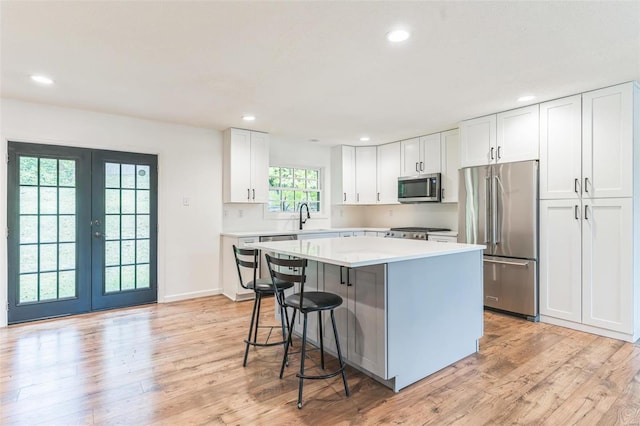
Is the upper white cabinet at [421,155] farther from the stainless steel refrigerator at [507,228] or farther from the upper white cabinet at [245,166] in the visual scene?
the upper white cabinet at [245,166]

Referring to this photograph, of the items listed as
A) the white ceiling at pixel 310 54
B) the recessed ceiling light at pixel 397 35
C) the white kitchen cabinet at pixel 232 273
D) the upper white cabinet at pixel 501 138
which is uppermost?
the white ceiling at pixel 310 54

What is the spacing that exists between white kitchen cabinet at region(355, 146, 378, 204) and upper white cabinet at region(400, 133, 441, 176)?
58cm

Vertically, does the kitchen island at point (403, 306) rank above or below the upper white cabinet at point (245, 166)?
below

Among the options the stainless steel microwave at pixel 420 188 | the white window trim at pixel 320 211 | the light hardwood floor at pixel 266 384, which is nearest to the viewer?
the light hardwood floor at pixel 266 384

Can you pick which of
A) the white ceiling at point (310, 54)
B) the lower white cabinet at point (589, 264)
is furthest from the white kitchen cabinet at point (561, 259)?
the white ceiling at point (310, 54)

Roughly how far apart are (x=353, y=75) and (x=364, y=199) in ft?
10.5

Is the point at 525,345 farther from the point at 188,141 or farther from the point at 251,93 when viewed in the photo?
the point at 188,141

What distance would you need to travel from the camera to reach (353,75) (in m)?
2.86

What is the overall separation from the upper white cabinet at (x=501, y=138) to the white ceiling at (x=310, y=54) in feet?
0.59

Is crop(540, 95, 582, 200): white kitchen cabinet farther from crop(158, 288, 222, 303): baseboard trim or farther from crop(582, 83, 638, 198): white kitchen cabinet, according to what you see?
crop(158, 288, 222, 303): baseboard trim

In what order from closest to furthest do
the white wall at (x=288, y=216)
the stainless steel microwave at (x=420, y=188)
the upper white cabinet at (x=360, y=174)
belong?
the stainless steel microwave at (x=420, y=188)
the white wall at (x=288, y=216)
the upper white cabinet at (x=360, y=174)

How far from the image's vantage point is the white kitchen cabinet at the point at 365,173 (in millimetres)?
5883

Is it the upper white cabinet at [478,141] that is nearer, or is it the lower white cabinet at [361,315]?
the lower white cabinet at [361,315]

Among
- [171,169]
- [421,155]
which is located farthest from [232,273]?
[421,155]
